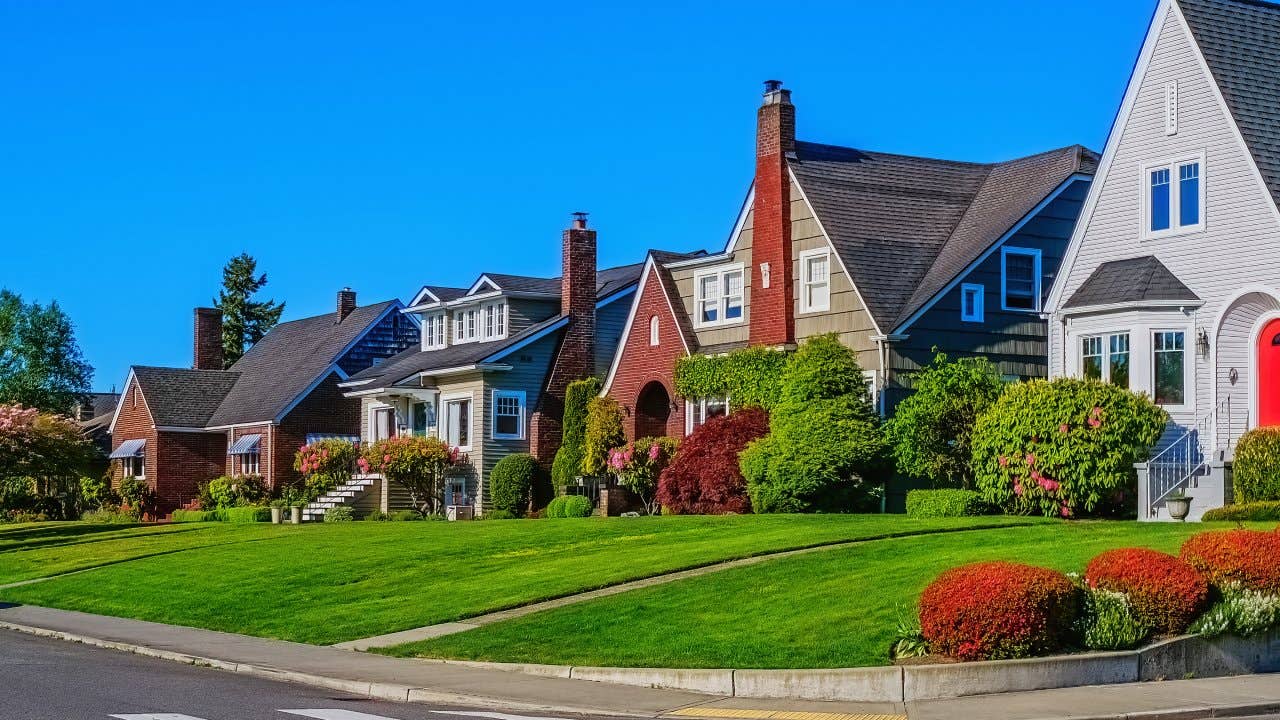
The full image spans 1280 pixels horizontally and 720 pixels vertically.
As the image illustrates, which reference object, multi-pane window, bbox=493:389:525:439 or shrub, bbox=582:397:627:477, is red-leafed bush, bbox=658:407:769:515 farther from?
multi-pane window, bbox=493:389:525:439

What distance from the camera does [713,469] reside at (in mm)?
37844

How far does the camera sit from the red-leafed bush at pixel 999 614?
15594 mm

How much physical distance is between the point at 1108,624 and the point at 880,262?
2431 centimetres

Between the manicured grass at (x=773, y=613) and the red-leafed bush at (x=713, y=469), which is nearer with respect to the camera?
the manicured grass at (x=773, y=613)

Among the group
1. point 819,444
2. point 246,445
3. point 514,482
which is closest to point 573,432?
point 514,482

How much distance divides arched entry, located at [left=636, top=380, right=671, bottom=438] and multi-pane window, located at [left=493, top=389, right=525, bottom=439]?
6.18 metres

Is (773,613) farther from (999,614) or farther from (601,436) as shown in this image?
(601,436)

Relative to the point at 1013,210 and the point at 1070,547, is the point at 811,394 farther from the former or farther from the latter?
the point at 1070,547

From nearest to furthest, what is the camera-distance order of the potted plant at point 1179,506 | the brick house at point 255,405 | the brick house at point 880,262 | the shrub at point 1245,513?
the shrub at point 1245,513
the potted plant at point 1179,506
the brick house at point 880,262
the brick house at point 255,405

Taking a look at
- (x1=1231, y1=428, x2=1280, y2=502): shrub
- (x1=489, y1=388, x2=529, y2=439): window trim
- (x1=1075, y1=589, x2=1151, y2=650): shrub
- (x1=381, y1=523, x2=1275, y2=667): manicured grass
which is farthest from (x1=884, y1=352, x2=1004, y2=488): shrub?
(x1=489, y1=388, x2=529, y2=439): window trim

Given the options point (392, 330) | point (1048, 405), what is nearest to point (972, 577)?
point (1048, 405)

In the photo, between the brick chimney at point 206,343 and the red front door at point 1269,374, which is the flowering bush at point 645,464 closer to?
the red front door at point 1269,374

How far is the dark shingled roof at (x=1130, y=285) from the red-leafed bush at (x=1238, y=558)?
14063mm

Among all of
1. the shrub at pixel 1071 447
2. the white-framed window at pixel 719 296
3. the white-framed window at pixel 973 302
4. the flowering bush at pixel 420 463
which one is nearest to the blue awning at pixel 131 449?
the flowering bush at pixel 420 463
